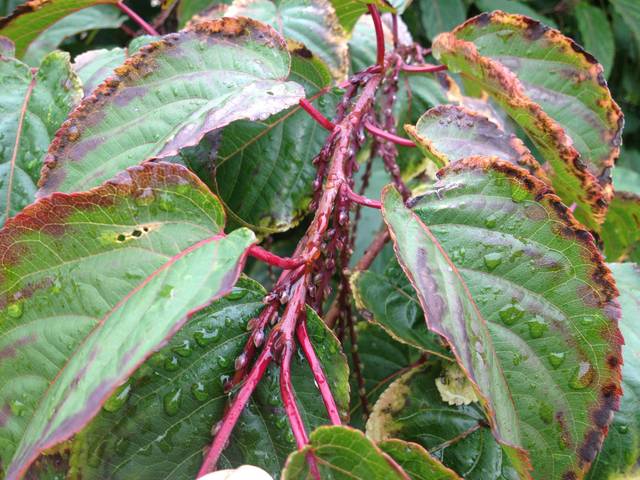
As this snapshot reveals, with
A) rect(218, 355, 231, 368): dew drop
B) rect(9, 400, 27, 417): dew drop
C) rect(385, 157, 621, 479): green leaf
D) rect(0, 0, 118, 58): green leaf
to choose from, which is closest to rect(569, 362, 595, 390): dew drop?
rect(385, 157, 621, 479): green leaf

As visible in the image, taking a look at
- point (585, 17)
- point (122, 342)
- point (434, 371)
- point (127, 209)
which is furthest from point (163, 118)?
point (585, 17)

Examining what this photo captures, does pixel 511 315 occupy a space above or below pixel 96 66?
below

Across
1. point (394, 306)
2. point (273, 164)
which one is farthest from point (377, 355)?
point (273, 164)

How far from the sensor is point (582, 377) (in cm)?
46

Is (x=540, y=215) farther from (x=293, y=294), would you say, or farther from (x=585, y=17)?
(x=585, y=17)

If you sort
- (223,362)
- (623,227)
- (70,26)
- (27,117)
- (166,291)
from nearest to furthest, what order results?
(166,291) → (223,362) → (27,117) → (623,227) → (70,26)

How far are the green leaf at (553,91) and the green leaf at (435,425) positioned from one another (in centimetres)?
23

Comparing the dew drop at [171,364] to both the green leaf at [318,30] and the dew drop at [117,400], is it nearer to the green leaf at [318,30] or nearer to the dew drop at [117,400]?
the dew drop at [117,400]

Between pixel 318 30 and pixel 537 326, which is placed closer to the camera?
pixel 537 326

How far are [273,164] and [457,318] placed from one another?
34cm

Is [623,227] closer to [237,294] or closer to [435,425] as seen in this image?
[435,425]

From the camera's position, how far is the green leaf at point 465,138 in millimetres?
595

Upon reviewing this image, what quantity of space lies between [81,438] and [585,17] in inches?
63.4

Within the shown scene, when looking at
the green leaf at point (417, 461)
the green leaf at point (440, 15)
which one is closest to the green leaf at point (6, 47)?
the green leaf at point (417, 461)
